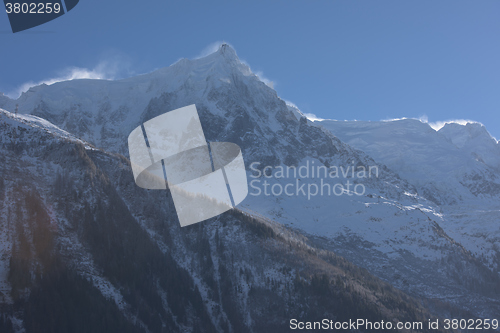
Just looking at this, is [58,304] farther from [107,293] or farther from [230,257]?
[230,257]

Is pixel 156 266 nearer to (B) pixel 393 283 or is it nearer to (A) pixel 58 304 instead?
(A) pixel 58 304

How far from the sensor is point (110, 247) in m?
142

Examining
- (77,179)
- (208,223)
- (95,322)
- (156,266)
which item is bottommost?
(95,322)

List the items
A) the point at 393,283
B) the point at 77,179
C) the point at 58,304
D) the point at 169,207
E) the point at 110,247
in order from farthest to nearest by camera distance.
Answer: the point at 393,283 → the point at 169,207 → the point at 77,179 → the point at 110,247 → the point at 58,304

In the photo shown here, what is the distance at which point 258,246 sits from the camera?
163m

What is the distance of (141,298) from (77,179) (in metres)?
41.0

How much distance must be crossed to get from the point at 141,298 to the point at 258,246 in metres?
42.3

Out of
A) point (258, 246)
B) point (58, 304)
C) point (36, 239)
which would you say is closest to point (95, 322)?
point (58, 304)

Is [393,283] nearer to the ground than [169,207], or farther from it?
nearer to the ground

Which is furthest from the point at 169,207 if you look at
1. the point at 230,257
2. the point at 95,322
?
the point at 95,322

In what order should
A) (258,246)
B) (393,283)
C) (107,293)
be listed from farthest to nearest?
(393,283), (258,246), (107,293)

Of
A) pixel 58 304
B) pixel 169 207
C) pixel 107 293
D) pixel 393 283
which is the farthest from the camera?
pixel 393 283

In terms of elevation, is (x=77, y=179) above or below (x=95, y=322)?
above

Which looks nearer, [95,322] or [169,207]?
[95,322]
